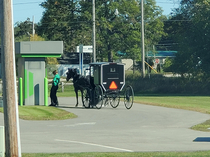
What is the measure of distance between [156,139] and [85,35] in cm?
4813

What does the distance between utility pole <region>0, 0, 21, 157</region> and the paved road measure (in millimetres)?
1676

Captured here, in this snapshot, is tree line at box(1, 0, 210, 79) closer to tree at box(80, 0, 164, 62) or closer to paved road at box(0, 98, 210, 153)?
tree at box(80, 0, 164, 62)

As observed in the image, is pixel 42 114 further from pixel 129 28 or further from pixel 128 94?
pixel 129 28

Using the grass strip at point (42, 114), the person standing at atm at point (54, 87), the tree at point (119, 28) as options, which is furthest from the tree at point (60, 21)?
the grass strip at point (42, 114)

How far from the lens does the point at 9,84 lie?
10453mm

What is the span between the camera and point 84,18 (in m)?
57.3

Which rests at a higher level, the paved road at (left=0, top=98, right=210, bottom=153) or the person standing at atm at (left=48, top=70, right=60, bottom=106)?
the person standing at atm at (left=48, top=70, right=60, bottom=106)

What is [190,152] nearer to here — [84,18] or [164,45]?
[84,18]

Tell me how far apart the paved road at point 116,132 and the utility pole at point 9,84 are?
5.50ft

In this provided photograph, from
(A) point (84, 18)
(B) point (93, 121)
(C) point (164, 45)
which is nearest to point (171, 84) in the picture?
(A) point (84, 18)

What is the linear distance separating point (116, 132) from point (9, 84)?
627cm

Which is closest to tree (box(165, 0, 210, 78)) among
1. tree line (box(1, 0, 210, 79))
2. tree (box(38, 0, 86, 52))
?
tree line (box(1, 0, 210, 79))

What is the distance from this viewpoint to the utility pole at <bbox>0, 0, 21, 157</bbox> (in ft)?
34.2

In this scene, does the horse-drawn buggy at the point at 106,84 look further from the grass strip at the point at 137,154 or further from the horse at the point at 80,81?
the grass strip at the point at 137,154
